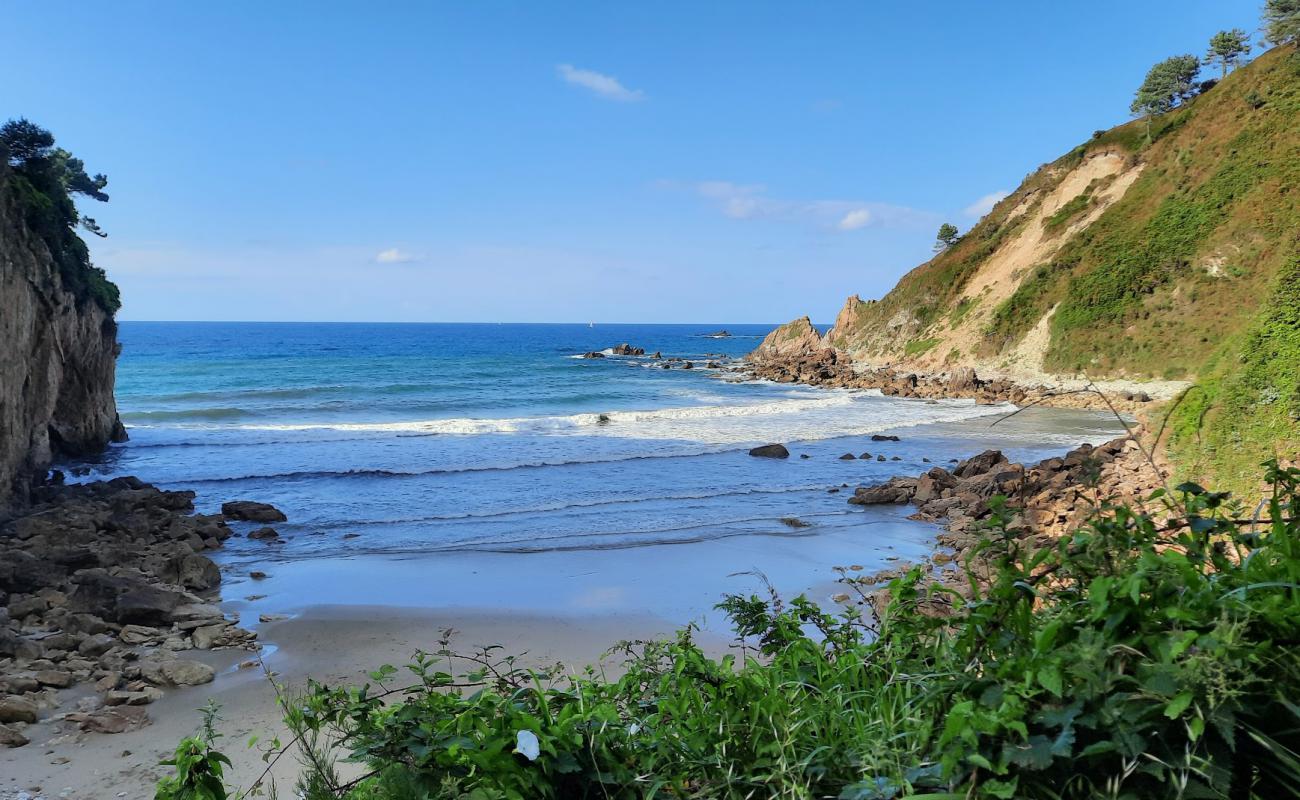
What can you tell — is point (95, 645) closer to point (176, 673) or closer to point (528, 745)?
point (176, 673)

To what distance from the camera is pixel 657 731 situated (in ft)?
7.77

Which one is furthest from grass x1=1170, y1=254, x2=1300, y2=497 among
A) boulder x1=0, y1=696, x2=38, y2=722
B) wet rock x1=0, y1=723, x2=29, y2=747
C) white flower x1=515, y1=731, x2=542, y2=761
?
boulder x1=0, y1=696, x2=38, y2=722

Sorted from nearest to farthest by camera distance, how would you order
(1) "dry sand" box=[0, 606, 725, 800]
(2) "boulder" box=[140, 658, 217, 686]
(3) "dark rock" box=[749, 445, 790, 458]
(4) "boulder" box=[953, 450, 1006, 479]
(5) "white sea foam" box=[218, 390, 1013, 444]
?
(1) "dry sand" box=[0, 606, 725, 800] → (2) "boulder" box=[140, 658, 217, 686] → (4) "boulder" box=[953, 450, 1006, 479] → (3) "dark rock" box=[749, 445, 790, 458] → (5) "white sea foam" box=[218, 390, 1013, 444]

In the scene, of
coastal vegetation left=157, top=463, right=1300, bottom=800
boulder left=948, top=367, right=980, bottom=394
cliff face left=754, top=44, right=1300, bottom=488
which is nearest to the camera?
coastal vegetation left=157, top=463, right=1300, bottom=800

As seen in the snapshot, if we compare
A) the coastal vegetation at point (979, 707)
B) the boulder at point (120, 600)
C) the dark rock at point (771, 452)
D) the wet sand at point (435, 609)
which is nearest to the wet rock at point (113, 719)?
the wet sand at point (435, 609)

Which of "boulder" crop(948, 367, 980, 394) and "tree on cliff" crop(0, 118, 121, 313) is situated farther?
"boulder" crop(948, 367, 980, 394)

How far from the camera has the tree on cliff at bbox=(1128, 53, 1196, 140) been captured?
56469 mm

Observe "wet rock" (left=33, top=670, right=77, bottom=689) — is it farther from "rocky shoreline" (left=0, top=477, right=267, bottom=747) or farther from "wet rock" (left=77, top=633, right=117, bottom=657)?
"wet rock" (left=77, top=633, right=117, bottom=657)

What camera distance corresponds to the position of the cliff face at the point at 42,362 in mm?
16625

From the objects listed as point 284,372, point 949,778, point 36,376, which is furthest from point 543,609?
point 284,372

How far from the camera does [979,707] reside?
5.86ft

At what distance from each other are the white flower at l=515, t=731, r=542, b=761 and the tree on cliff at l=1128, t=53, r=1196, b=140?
69.3 m

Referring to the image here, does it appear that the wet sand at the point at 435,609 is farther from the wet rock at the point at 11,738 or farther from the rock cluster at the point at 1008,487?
the rock cluster at the point at 1008,487

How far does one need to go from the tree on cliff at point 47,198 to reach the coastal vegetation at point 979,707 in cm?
2123
